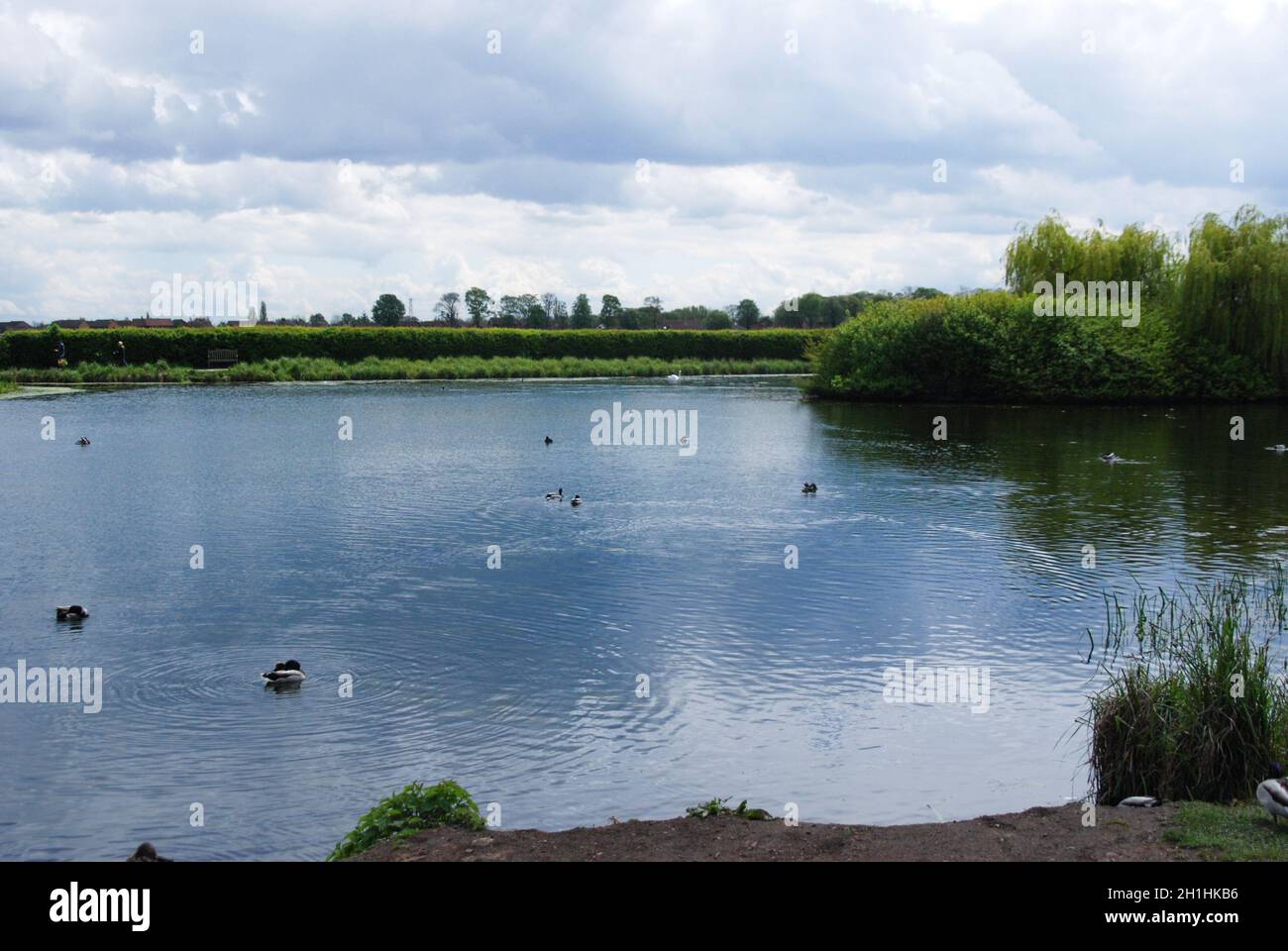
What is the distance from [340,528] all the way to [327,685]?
10.3m

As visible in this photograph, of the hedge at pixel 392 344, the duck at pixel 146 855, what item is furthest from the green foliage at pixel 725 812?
the hedge at pixel 392 344

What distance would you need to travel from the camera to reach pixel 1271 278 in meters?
54.1

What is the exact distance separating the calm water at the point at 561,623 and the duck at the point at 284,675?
222 millimetres

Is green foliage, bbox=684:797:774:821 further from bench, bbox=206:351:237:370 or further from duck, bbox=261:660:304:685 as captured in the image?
bench, bbox=206:351:237:370

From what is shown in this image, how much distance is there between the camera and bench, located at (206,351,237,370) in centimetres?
8006

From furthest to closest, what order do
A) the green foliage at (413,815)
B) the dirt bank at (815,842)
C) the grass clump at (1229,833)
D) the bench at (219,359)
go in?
the bench at (219,359), the green foliage at (413,815), the dirt bank at (815,842), the grass clump at (1229,833)

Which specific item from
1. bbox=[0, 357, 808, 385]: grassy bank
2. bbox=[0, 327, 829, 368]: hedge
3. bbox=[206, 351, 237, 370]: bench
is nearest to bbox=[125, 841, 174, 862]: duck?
bbox=[0, 327, 829, 368]: hedge

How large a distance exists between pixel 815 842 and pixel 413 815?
123 inches

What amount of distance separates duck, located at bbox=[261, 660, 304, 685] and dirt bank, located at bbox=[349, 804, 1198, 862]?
5024 mm

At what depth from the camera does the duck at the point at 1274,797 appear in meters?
8.00

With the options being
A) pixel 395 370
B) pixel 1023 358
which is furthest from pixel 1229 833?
pixel 395 370

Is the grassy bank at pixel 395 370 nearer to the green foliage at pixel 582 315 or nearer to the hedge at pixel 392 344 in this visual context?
the hedge at pixel 392 344

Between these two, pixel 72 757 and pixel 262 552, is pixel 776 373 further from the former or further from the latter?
pixel 72 757
